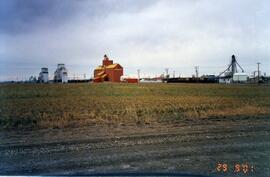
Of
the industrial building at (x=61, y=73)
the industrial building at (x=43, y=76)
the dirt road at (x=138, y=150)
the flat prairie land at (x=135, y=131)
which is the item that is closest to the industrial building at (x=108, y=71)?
the flat prairie land at (x=135, y=131)

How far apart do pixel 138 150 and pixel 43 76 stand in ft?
9.03

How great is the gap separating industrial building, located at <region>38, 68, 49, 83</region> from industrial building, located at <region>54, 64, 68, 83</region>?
0.18 meters

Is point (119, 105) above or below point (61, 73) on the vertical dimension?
below

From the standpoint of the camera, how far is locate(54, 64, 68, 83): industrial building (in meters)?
6.01

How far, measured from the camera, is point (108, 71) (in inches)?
236

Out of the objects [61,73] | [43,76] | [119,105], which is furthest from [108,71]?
[119,105]

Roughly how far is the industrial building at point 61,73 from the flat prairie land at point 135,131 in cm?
49

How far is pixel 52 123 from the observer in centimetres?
754

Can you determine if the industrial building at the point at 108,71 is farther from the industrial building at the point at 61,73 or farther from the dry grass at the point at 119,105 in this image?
the industrial building at the point at 61,73

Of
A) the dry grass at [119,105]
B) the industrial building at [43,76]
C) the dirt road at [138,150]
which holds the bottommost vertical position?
the dirt road at [138,150]

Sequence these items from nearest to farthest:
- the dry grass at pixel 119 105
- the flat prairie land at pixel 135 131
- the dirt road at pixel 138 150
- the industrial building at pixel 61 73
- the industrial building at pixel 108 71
→ the dirt road at pixel 138 150 → the flat prairie land at pixel 135 131 → the industrial building at pixel 108 71 → the industrial building at pixel 61 73 → the dry grass at pixel 119 105

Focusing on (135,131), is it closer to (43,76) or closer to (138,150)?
(138,150)

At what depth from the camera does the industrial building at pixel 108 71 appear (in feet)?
19.3

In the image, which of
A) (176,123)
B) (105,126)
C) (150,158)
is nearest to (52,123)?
(105,126)
